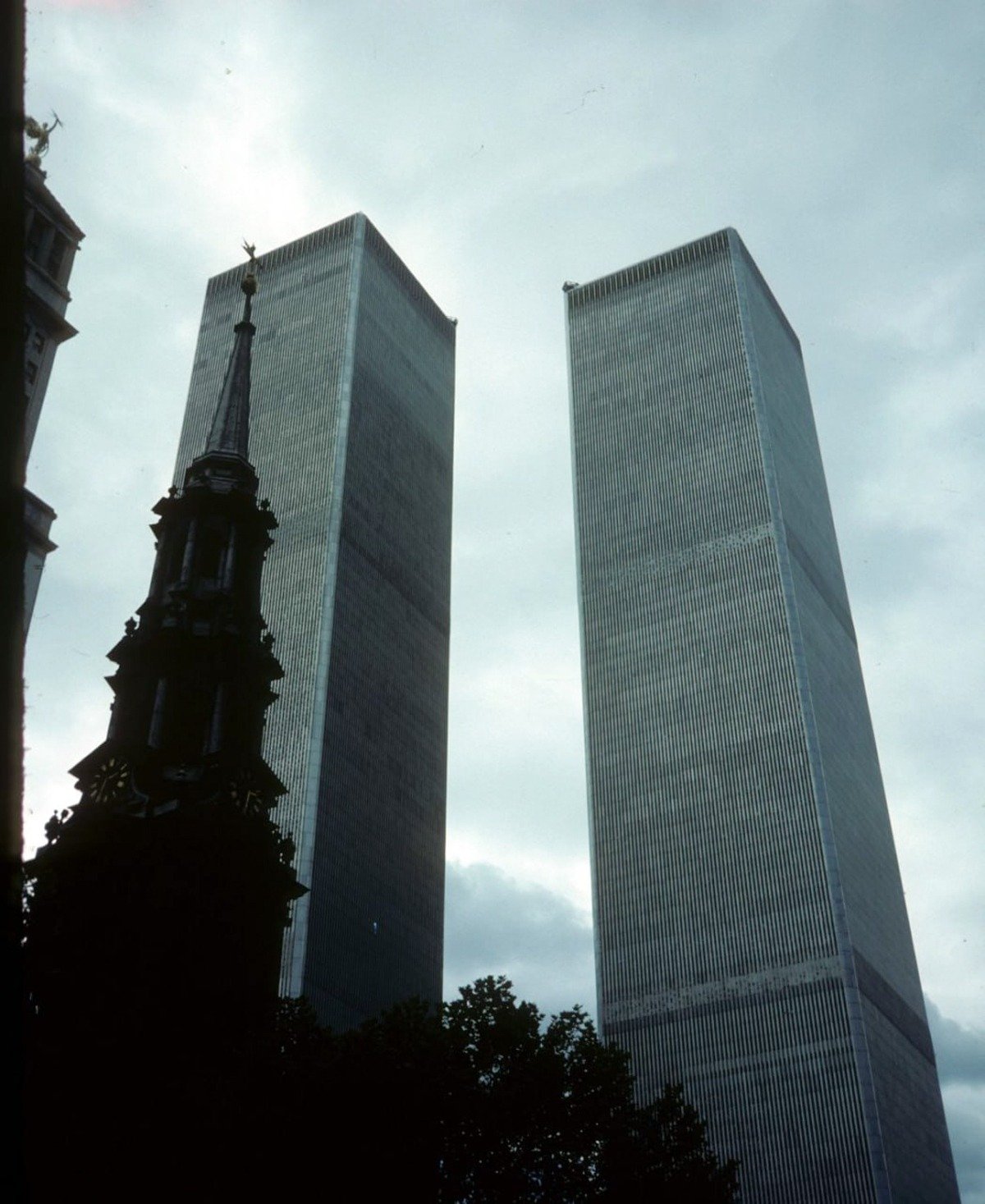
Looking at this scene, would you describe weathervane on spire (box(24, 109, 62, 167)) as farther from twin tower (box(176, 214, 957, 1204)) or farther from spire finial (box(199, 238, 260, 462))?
twin tower (box(176, 214, 957, 1204))

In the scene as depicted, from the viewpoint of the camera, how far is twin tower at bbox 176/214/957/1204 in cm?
13400

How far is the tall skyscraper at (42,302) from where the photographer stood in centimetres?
4778

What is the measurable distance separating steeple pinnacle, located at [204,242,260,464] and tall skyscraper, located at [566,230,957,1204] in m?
87.5

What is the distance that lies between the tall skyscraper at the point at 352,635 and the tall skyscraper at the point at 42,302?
87.9m

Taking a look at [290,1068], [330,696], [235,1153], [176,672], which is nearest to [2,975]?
[235,1153]

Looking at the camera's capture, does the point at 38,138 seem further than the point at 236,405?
No

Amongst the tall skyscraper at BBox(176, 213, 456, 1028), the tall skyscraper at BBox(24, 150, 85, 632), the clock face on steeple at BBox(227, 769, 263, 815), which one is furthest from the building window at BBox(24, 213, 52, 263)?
the tall skyscraper at BBox(176, 213, 456, 1028)

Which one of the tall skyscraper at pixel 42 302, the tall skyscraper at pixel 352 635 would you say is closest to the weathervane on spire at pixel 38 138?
the tall skyscraper at pixel 42 302

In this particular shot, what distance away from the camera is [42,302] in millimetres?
50750

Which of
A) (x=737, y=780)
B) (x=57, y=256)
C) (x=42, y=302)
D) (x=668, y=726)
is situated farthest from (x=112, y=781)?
(x=668, y=726)

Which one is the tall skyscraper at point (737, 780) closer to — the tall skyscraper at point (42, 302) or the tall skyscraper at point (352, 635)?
the tall skyscraper at point (352, 635)

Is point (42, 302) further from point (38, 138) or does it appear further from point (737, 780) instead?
point (737, 780)

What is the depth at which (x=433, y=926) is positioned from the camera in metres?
160

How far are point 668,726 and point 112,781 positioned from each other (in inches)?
4311
